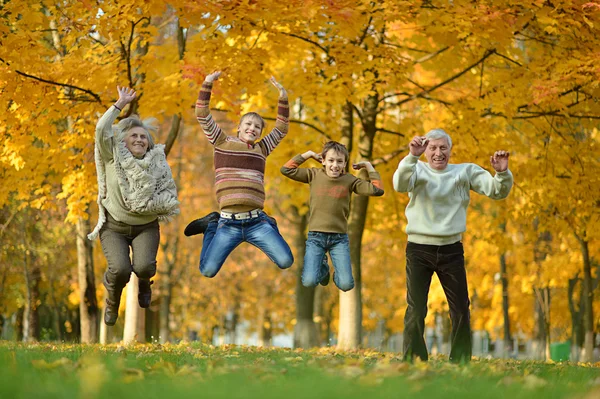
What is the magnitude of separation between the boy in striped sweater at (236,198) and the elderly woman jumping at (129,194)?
1.58 ft

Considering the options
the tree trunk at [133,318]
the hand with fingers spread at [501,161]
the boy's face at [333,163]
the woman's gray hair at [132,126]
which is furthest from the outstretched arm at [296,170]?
the tree trunk at [133,318]

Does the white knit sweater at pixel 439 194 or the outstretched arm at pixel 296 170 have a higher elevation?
the outstretched arm at pixel 296 170

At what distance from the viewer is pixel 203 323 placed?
37.3 m

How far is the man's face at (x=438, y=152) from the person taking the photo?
7.76 m

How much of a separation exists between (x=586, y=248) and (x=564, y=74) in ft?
27.4

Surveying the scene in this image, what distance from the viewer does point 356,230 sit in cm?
1415

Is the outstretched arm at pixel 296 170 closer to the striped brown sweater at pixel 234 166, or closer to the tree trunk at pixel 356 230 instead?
the striped brown sweater at pixel 234 166

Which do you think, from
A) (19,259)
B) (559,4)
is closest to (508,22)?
(559,4)

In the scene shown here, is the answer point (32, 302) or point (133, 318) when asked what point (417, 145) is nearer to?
point (133, 318)

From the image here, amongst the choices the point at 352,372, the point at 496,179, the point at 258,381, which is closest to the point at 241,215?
the point at 496,179

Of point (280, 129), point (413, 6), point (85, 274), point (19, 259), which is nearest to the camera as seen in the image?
point (280, 129)

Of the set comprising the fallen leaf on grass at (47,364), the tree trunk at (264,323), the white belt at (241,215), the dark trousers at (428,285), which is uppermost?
the white belt at (241,215)

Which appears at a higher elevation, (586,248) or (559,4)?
(559,4)

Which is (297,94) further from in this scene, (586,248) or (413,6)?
(586,248)
